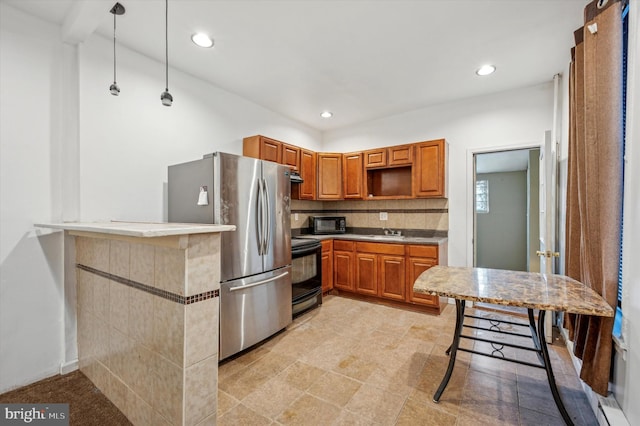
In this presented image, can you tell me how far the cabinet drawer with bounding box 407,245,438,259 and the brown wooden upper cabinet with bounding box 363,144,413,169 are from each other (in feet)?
3.99

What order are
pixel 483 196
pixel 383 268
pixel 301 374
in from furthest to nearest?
pixel 483 196
pixel 383 268
pixel 301 374

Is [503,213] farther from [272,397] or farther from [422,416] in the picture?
[272,397]

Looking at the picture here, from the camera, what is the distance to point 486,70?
9.59 feet

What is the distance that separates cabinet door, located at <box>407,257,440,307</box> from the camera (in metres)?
3.35

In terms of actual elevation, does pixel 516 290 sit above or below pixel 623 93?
below

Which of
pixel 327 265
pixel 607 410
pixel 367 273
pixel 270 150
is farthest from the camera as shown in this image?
pixel 327 265

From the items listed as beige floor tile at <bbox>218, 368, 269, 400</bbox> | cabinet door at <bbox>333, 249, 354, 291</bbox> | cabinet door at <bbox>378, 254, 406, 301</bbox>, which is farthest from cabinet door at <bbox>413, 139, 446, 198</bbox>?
beige floor tile at <bbox>218, 368, 269, 400</bbox>

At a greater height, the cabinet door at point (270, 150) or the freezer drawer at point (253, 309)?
the cabinet door at point (270, 150)

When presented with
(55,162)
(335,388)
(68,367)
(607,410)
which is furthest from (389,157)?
(68,367)

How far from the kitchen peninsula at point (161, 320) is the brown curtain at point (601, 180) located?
2052mm

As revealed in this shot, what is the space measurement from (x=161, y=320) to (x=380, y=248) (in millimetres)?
2831

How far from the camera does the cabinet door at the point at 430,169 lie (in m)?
3.59

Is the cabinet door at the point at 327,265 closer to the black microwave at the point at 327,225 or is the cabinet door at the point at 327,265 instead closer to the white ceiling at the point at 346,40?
the black microwave at the point at 327,225

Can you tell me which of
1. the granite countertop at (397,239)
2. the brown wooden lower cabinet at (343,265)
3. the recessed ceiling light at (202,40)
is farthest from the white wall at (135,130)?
the brown wooden lower cabinet at (343,265)
